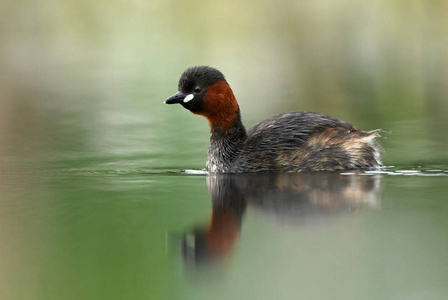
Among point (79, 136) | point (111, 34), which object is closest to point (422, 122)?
point (79, 136)

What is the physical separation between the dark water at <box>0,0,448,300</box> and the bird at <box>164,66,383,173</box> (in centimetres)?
33

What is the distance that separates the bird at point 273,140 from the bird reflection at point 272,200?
0.94 feet

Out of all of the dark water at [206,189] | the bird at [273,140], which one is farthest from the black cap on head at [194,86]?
the dark water at [206,189]

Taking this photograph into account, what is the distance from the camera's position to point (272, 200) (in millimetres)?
6594

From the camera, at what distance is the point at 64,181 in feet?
26.0

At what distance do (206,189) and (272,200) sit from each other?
1039mm

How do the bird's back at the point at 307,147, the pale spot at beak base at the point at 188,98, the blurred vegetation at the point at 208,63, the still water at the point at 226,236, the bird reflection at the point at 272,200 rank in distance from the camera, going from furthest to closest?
the blurred vegetation at the point at 208,63 → the pale spot at beak base at the point at 188,98 → the bird's back at the point at 307,147 → the bird reflection at the point at 272,200 → the still water at the point at 226,236

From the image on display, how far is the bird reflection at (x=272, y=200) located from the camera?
5.21 m

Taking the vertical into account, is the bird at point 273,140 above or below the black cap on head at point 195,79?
below

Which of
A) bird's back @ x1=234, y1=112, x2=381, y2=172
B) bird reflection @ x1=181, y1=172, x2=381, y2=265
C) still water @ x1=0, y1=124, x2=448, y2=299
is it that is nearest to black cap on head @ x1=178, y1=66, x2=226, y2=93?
bird's back @ x1=234, y1=112, x2=381, y2=172

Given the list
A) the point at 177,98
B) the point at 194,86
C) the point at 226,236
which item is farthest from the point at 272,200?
the point at 194,86

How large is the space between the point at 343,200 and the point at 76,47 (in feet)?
76.4

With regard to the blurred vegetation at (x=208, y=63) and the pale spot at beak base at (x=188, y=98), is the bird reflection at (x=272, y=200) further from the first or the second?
the blurred vegetation at (x=208, y=63)

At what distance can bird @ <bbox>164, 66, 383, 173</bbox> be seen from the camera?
868cm
